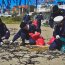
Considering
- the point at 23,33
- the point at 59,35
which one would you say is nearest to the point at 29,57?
the point at 59,35

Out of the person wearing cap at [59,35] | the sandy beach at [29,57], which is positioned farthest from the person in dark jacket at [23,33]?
the person wearing cap at [59,35]

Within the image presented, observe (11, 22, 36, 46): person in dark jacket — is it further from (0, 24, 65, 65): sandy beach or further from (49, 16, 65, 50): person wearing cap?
(49, 16, 65, 50): person wearing cap

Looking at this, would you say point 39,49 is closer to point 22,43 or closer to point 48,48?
point 48,48

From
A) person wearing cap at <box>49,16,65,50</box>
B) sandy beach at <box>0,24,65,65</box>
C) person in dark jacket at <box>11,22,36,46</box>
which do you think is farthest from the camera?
person in dark jacket at <box>11,22,36,46</box>

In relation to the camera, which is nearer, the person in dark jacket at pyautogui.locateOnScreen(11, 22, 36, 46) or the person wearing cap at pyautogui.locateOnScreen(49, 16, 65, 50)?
the person wearing cap at pyautogui.locateOnScreen(49, 16, 65, 50)

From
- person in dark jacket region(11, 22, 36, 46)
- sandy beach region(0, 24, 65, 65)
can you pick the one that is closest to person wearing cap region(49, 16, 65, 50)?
sandy beach region(0, 24, 65, 65)

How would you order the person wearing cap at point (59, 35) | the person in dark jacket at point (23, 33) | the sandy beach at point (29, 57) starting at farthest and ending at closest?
the person in dark jacket at point (23, 33) → the person wearing cap at point (59, 35) → the sandy beach at point (29, 57)

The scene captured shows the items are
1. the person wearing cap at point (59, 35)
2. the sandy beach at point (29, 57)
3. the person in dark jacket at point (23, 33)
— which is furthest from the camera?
the person in dark jacket at point (23, 33)

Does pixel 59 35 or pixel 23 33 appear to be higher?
pixel 59 35

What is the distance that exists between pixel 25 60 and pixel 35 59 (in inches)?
12.6

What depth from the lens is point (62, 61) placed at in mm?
Result: 8367

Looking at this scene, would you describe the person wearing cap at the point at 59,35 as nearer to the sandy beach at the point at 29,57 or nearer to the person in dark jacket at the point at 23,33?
the sandy beach at the point at 29,57

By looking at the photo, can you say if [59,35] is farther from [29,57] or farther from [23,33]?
[23,33]

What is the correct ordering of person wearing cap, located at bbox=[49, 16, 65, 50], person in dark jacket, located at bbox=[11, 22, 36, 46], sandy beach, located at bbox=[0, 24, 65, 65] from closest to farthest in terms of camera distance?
sandy beach, located at bbox=[0, 24, 65, 65] → person wearing cap, located at bbox=[49, 16, 65, 50] → person in dark jacket, located at bbox=[11, 22, 36, 46]
